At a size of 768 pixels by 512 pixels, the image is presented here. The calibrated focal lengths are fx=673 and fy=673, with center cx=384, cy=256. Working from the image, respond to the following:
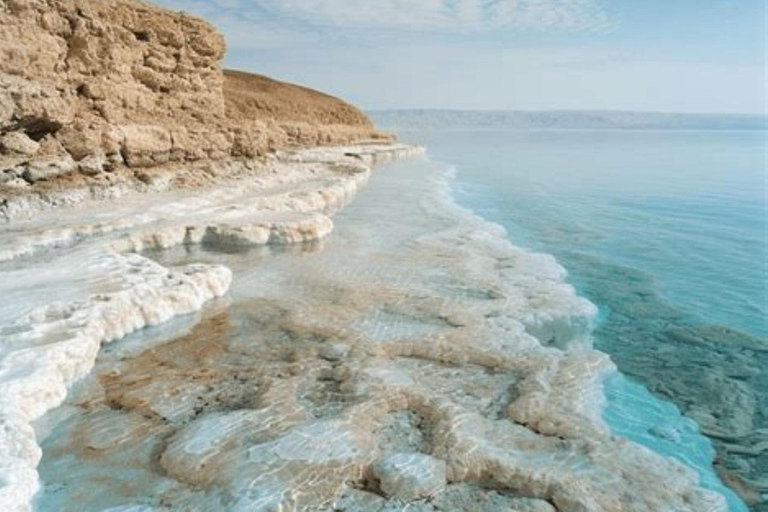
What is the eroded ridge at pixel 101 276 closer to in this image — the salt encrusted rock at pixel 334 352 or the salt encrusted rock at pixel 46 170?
the salt encrusted rock at pixel 46 170

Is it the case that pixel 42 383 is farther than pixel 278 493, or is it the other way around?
pixel 42 383

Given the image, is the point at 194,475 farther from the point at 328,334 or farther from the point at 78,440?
the point at 328,334

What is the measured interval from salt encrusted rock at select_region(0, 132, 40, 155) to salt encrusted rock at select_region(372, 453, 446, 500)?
970 centimetres

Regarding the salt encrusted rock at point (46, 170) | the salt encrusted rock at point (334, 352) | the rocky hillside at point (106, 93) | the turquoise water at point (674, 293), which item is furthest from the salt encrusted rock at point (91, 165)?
the turquoise water at point (674, 293)

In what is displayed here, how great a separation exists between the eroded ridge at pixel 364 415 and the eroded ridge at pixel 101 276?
0.85ft

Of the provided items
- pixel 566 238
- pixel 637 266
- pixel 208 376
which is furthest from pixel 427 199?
pixel 208 376

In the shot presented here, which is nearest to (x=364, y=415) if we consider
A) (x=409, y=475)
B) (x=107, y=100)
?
(x=409, y=475)

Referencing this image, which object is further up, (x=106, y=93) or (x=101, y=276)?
(x=106, y=93)

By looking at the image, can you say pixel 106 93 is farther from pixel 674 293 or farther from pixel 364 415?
pixel 674 293

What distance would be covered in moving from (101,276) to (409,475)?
5.09 m

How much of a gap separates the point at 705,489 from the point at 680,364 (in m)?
2.70

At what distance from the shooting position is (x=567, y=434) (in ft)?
16.9

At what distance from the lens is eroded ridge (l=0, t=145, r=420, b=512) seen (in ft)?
16.7

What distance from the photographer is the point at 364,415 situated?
532 cm
